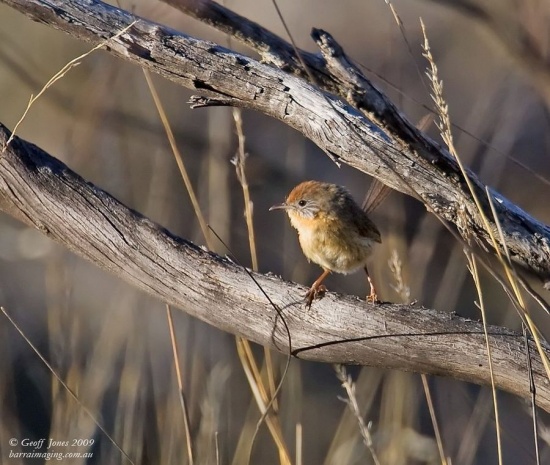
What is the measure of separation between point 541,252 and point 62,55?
534 cm

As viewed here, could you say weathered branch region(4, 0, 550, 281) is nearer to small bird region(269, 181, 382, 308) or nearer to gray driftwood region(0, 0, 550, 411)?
gray driftwood region(0, 0, 550, 411)

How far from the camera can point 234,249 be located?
15.4 ft

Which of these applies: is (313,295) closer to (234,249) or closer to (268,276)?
(268,276)

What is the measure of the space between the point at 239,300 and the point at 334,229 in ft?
2.95

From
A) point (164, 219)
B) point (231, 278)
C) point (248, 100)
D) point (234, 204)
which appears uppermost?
point (248, 100)

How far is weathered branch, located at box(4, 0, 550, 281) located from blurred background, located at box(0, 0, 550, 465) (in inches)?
6.2

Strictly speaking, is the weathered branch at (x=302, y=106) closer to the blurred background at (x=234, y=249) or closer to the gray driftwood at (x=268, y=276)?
the gray driftwood at (x=268, y=276)

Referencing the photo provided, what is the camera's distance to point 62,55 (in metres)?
6.54

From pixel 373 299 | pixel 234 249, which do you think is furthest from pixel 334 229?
pixel 234 249

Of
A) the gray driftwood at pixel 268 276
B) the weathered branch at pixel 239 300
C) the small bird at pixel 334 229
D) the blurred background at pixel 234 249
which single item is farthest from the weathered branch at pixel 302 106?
the small bird at pixel 334 229

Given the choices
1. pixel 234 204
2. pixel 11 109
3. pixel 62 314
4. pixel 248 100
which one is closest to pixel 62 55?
pixel 11 109

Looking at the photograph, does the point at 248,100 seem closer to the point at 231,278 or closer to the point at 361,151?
the point at 361,151

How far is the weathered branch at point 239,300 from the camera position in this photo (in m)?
1.96

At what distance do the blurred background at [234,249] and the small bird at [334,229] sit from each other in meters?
0.12
